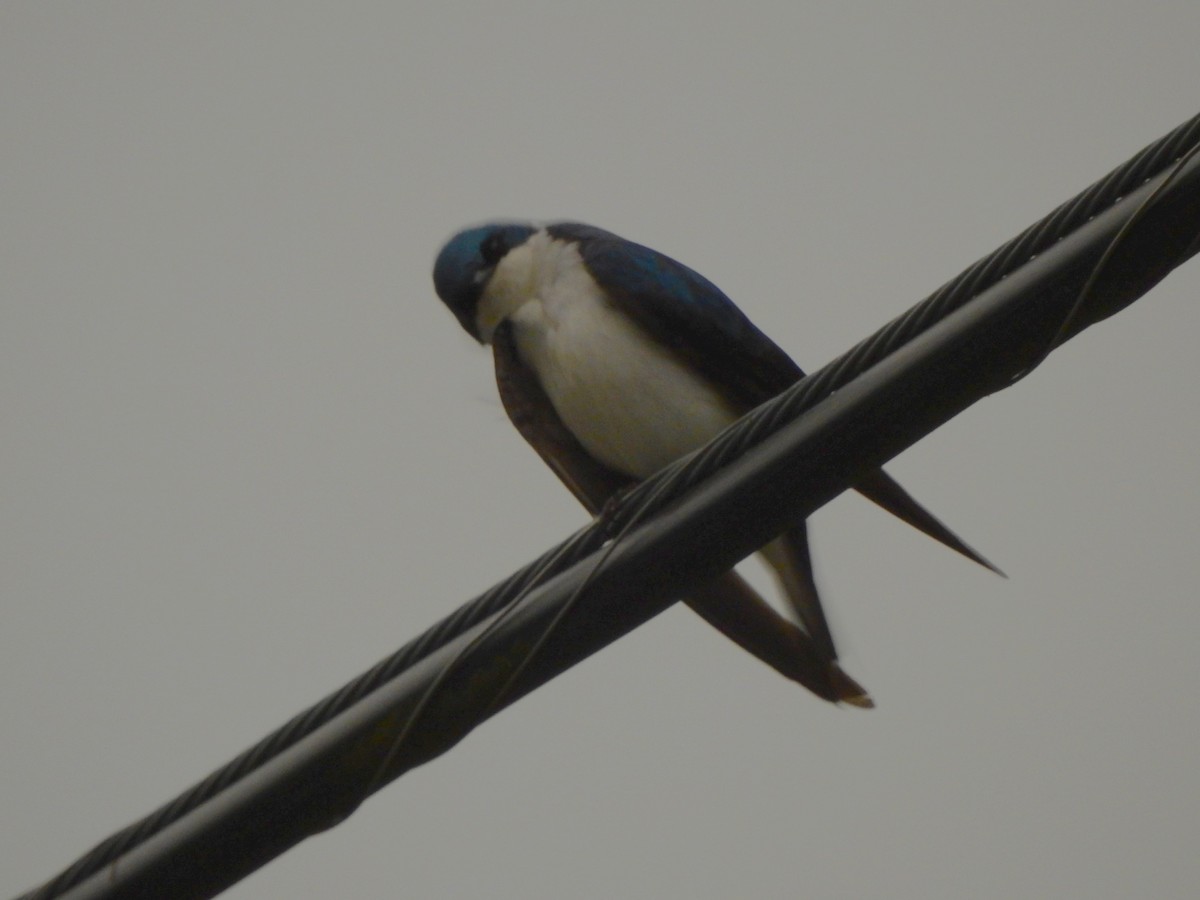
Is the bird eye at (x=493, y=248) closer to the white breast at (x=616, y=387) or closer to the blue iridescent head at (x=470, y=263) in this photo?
the blue iridescent head at (x=470, y=263)

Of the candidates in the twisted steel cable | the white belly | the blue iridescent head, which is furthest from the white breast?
the twisted steel cable

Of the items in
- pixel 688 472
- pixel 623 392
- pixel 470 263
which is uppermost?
pixel 470 263

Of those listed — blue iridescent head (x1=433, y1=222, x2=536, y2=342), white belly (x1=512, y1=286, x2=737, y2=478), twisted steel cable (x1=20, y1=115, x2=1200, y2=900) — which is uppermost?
blue iridescent head (x1=433, y1=222, x2=536, y2=342)

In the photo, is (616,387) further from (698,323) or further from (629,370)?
(698,323)

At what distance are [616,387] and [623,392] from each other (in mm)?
24

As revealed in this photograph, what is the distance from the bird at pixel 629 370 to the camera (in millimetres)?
4168

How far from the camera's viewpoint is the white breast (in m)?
4.18

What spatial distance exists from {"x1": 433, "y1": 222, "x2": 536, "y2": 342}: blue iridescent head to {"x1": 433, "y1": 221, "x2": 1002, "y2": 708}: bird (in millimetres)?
205

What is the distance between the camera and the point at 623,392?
4.17m

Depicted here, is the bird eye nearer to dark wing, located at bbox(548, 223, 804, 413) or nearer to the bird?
the bird

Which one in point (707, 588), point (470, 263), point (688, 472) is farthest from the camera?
point (470, 263)

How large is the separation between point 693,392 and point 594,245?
626 millimetres

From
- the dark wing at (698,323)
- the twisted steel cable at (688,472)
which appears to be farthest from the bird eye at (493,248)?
the twisted steel cable at (688,472)

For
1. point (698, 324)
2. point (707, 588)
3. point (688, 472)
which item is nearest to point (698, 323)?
point (698, 324)
